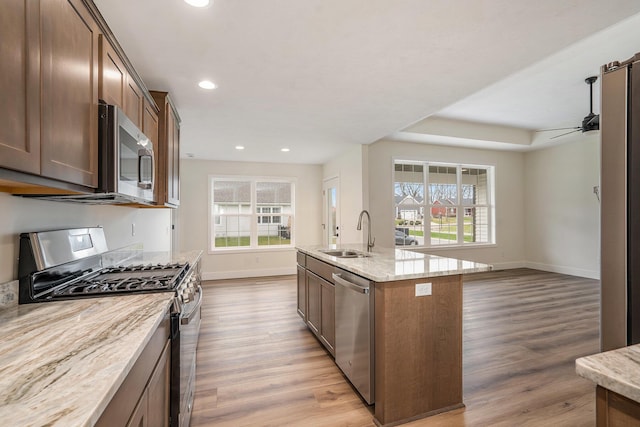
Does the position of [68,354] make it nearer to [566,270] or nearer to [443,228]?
[443,228]

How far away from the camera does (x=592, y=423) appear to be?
1.78 metres

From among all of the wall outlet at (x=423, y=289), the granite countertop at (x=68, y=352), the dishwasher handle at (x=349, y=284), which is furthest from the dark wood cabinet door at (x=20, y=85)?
the wall outlet at (x=423, y=289)

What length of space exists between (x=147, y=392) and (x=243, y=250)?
525 centimetres

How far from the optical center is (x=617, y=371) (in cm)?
63

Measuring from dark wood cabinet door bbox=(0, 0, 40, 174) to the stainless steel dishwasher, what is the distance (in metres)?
1.72

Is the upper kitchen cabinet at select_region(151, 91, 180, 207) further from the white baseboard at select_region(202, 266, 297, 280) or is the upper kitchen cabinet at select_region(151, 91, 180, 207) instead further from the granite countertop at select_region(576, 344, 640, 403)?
the white baseboard at select_region(202, 266, 297, 280)

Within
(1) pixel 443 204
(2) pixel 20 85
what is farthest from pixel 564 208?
(2) pixel 20 85

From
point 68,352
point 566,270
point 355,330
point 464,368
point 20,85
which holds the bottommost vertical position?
point 464,368

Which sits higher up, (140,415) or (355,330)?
(140,415)

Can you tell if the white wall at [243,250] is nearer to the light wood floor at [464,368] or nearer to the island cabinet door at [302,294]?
the light wood floor at [464,368]

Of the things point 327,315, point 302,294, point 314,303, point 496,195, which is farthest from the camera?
point 496,195

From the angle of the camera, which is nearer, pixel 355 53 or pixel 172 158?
pixel 355 53

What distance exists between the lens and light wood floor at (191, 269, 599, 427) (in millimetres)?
1879

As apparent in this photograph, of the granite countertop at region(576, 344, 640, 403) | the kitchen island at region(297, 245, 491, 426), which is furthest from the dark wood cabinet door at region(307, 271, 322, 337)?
the granite countertop at region(576, 344, 640, 403)
